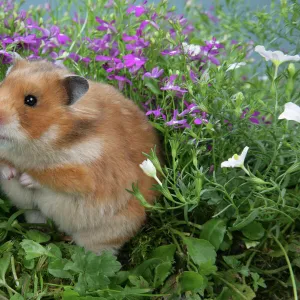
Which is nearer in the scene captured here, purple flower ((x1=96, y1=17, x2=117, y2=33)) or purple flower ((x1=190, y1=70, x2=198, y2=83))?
purple flower ((x1=190, y1=70, x2=198, y2=83))

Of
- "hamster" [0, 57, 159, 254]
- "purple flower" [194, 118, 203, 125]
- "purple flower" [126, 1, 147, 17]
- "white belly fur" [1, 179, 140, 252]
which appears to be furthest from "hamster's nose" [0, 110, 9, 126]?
"purple flower" [126, 1, 147, 17]

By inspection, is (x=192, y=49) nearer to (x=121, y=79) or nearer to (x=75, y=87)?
(x=121, y=79)

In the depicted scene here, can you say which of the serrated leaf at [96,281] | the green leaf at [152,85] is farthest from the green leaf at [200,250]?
the green leaf at [152,85]

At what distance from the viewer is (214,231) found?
7.14 ft

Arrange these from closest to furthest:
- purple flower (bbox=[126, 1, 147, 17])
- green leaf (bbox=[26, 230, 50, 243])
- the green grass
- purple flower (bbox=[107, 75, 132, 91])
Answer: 1. the green grass
2. green leaf (bbox=[26, 230, 50, 243])
3. purple flower (bbox=[107, 75, 132, 91])
4. purple flower (bbox=[126, 1, 147, 17])

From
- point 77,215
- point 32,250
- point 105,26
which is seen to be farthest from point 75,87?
point 105,26

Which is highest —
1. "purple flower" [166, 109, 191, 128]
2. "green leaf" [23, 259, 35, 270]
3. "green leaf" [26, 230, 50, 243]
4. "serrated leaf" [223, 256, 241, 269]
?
"purple flower" [166, 109, 191, 128]

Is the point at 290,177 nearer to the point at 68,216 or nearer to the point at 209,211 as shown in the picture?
the point at 209,211

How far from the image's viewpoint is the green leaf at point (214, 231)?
2163 mm

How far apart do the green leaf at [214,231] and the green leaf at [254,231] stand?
0.31ft

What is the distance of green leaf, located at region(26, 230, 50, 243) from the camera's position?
2256 mm

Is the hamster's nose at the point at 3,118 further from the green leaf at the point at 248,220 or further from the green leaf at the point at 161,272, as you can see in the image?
the green leaf at the point at 248,220

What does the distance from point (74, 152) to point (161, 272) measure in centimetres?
56

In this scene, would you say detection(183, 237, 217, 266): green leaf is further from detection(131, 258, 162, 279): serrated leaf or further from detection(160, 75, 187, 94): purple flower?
detection(160, 75, 187, 94): purple flower
